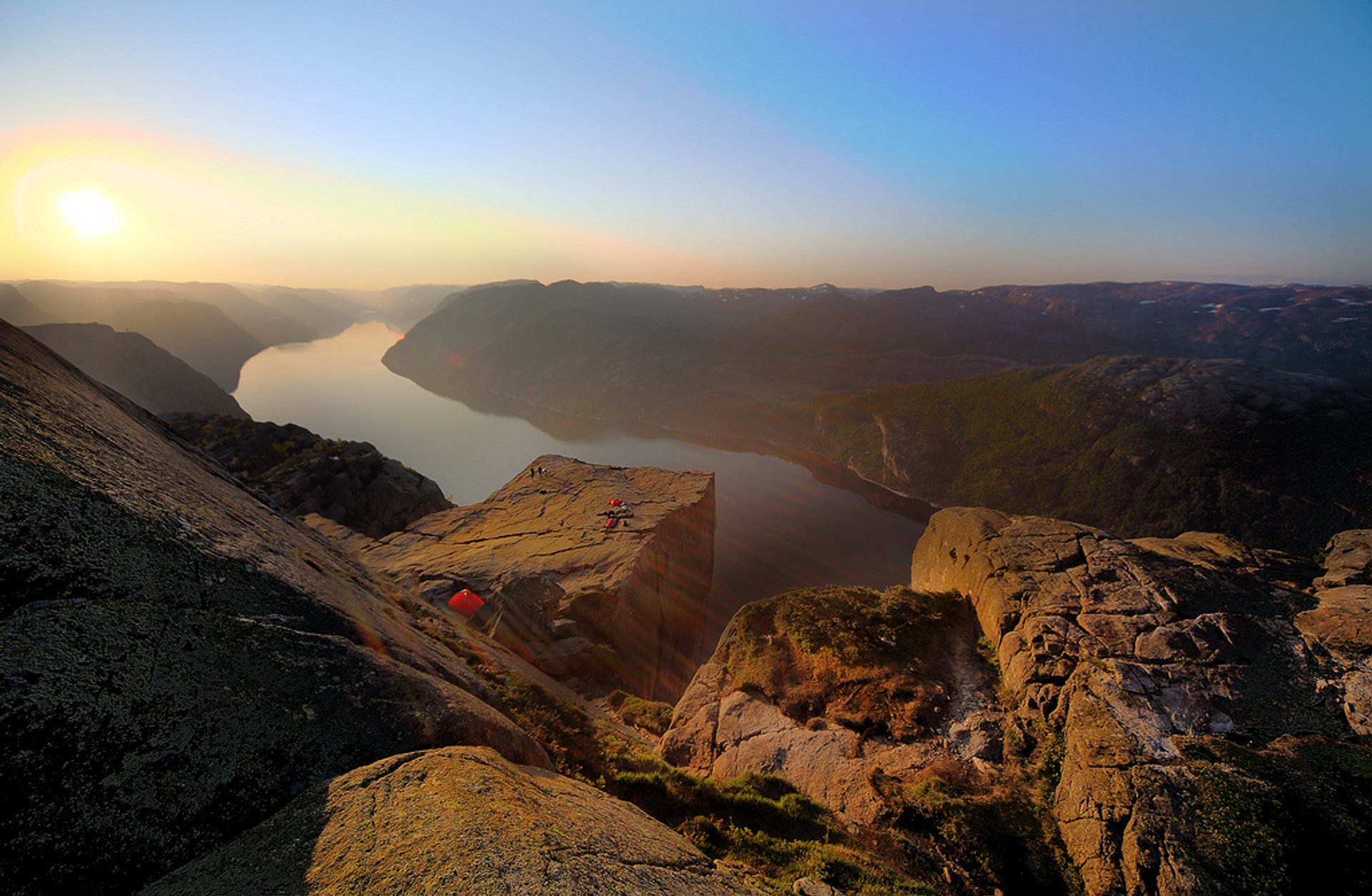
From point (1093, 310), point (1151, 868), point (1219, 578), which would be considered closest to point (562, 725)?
point (1151, 868)

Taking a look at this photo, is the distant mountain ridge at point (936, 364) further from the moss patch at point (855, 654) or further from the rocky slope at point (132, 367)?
the rocky slope at point (132, 367)

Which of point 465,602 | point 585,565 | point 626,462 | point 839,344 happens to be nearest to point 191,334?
point 626,462

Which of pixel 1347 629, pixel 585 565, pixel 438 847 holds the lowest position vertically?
pixel 585 565

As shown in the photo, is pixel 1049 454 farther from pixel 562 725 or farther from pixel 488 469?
pixel 488 469

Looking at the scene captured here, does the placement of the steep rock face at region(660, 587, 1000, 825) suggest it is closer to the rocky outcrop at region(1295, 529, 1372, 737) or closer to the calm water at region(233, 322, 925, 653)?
the rocky outcrop at region(1295, 529, 1372, 737)

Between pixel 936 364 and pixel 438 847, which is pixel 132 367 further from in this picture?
pixel 936 364

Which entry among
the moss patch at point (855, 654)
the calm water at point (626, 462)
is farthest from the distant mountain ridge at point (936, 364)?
the moss patch at point (855, 654)
